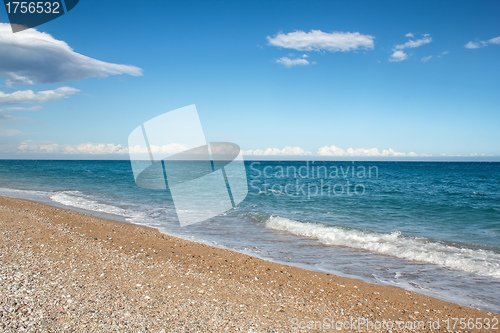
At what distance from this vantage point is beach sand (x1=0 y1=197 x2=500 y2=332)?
446cm

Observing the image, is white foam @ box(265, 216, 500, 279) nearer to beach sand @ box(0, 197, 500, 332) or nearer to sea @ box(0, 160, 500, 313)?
sea @ box(0, 160, 500, 313)

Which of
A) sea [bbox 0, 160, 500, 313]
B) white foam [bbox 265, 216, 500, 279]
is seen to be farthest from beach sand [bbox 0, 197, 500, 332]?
white foam [bbox 265, 216, 500, 279]

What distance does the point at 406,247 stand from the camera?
9555 mm

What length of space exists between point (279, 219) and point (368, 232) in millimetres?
3891

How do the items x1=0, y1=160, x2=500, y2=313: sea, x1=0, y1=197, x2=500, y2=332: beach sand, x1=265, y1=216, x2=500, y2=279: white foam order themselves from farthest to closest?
1. x1=265, y1=216, x2=500, y2=279: white foam
2. x1=0, y1=160, x2=500, y2=313: sea
3. x1=0, y1=197, x2=500, y2=332: beach sand

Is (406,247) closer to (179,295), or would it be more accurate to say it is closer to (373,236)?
(373,236)

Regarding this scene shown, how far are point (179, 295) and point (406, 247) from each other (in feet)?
24.7

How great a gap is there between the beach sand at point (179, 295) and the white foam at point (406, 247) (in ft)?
9.65

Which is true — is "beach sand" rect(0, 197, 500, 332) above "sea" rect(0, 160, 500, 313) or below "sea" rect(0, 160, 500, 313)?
above

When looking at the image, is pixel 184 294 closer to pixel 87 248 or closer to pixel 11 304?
pixel 11 304

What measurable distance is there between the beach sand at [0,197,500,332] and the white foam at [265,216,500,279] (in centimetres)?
294

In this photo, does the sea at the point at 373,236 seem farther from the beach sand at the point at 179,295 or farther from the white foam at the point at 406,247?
the beach sand at the point at 179,295

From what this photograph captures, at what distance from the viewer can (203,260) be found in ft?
25.5

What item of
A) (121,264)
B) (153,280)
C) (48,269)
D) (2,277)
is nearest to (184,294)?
(153,280)
